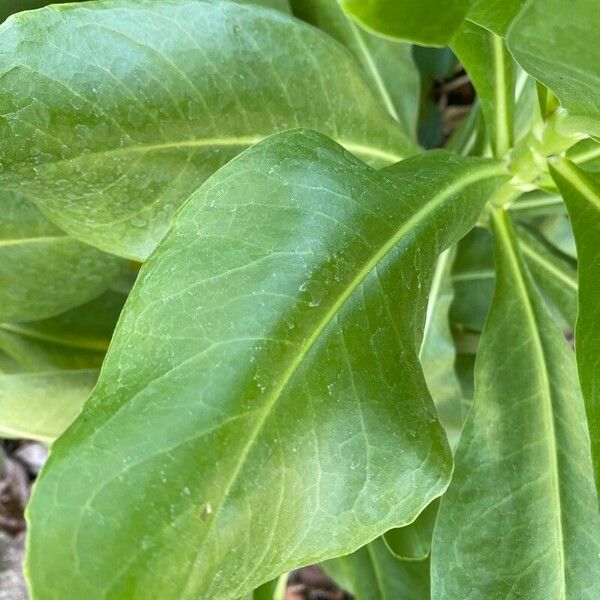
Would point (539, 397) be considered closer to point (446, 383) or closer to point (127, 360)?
point (446, 383)

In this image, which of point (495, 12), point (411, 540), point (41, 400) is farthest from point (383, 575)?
point (495, 12)

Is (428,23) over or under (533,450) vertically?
over

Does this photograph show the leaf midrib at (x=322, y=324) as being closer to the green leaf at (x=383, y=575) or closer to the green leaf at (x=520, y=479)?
the green leaf at (x=520, y=479)

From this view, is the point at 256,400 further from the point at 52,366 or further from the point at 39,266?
Answer: the point at 52,366

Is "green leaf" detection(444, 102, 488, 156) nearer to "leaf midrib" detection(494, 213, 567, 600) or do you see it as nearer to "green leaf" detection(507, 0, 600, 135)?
"leaf midrib" detection(494, 213, 567, 600)

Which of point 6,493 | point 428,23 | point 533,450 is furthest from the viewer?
point 6,493

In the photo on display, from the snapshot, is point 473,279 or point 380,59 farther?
point 473,279

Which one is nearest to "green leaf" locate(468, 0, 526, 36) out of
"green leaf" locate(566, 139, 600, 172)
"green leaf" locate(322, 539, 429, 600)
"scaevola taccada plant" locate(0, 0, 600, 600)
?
"scaevola taccada plant" locate(0, 0, 600, 600)

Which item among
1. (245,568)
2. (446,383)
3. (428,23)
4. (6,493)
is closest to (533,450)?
(446,383)
